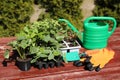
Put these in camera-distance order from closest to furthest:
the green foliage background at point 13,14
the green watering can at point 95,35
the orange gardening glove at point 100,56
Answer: the orange gardening glove at point 100,56 → the green watering can at point 95,35 → the green foliage background at point 13,14

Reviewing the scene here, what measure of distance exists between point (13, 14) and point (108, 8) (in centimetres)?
137

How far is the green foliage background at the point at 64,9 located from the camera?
3.71m

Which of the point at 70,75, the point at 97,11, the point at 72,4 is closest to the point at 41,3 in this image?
the point at 72,4

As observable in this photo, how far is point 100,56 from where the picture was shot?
1.85m

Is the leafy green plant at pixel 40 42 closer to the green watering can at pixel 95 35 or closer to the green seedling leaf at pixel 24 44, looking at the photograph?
the green seedling leaf at pixel 24 44

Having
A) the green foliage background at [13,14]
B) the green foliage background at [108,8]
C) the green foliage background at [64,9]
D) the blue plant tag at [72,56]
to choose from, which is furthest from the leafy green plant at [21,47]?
the green foliage background at [108,8]

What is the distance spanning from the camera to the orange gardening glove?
1800mm

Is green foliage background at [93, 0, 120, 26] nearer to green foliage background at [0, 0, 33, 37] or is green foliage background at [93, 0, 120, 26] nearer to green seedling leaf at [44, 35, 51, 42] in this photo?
green foliage background at [0, 0, 33, 37]

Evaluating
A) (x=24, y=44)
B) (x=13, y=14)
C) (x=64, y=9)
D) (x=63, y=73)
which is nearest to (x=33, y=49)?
(x=24, y=44)

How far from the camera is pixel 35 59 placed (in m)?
1.75

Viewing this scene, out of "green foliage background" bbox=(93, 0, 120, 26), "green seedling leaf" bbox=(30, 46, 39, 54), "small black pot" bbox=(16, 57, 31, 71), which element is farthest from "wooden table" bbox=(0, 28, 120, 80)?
"green foliage background" bbox=(93, 0, 120, 26)

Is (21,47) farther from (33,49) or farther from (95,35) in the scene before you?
(95,35)

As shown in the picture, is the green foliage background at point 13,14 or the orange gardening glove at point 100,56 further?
the green foliage background at point 13,14

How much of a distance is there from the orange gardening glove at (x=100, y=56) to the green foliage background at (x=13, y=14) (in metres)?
1.81
